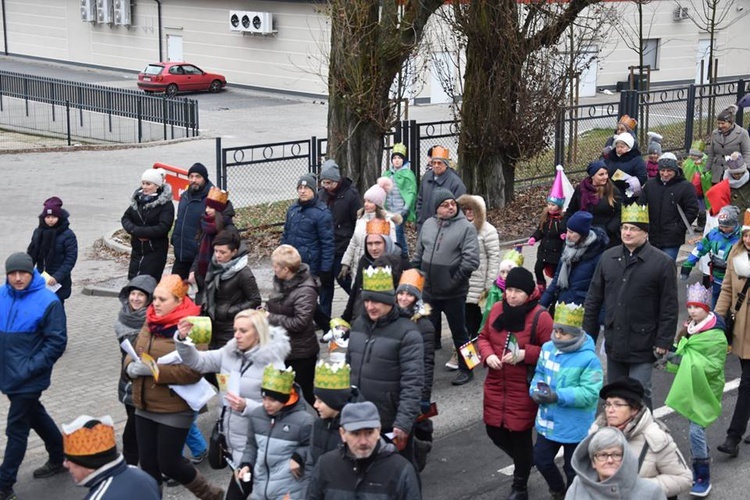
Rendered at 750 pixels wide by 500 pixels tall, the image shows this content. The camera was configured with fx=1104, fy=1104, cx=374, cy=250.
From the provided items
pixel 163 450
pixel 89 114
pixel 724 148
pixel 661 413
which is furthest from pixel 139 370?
pixel 89 114

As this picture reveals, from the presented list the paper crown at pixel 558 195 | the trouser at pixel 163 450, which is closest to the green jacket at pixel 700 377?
→ the trouser at pixel 163 450

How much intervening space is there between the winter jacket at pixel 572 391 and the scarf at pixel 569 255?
286 cm

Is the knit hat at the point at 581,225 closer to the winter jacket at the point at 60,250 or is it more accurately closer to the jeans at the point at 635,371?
the jeans at the point at 635,371

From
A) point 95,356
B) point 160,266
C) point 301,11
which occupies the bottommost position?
point 95,356

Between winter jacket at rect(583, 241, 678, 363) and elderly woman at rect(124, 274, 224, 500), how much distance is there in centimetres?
318

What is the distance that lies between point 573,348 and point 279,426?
202cm

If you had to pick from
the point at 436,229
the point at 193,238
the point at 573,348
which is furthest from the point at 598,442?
the point at 193,238

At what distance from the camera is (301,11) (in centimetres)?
3975

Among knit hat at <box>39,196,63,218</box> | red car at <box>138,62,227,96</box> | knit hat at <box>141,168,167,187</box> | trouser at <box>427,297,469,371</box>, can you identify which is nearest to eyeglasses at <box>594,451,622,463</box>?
trouser at <box>427,297,469,371</box>

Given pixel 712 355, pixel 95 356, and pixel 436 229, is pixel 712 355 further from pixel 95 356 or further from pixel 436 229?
pixel 95 356

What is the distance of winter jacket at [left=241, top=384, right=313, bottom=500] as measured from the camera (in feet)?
21.6

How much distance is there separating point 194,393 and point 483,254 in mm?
4126

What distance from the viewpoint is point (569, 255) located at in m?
10.2

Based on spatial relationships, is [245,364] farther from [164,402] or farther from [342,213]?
[342,213]
